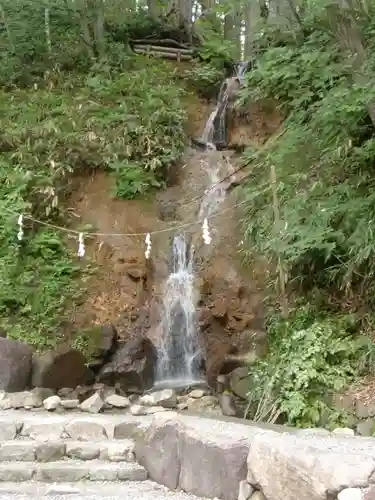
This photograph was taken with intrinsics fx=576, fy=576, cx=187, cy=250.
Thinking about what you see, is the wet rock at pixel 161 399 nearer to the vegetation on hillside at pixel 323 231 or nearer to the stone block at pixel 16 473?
the vegetation on hillside at pixel 323 231

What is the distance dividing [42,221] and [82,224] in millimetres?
773

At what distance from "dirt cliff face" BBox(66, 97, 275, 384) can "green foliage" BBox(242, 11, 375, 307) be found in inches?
28.7

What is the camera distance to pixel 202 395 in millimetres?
8570

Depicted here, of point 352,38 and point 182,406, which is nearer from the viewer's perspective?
point 352,38

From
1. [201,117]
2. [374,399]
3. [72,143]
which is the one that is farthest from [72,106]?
[374,399]

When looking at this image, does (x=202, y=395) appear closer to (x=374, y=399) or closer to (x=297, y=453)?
(x=374, y=399)

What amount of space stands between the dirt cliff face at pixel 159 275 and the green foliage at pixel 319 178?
730 millimetres

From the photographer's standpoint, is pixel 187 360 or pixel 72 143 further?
pixel 72 143

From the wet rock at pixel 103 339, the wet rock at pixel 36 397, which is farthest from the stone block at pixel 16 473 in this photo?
the wet rock at pixel 103 339

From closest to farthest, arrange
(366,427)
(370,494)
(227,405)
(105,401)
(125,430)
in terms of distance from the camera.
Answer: (370,494), (366,427), (125,430), (227,405), (105,401)

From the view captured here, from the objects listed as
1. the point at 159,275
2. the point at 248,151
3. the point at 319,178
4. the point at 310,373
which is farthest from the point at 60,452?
the point at 248,151

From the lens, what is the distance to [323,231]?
280 inches

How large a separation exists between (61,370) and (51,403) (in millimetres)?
1001

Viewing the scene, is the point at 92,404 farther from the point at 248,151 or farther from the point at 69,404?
the point at 248,151
